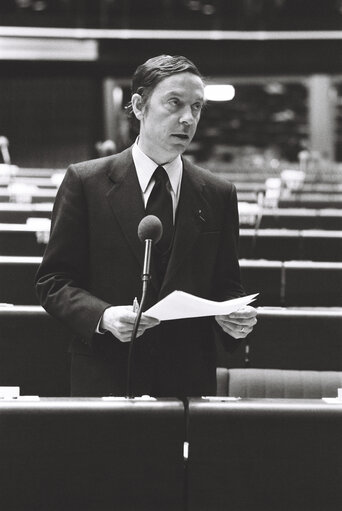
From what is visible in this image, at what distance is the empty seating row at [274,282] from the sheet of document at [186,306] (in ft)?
5.36

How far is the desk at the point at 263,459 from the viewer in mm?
1205

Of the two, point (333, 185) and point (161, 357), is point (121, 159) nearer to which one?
point (161, 357)

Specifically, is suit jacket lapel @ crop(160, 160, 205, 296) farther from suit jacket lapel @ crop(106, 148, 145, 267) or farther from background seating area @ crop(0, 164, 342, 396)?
background seating area @ crop(0, 164, 342, 396)

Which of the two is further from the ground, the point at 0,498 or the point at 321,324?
the point at 321,324

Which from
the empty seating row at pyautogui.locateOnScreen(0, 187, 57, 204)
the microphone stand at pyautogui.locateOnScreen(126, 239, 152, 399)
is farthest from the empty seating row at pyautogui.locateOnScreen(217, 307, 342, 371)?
the empty seating row at pyautogui.locateOnScreen(0, 187, 57, 204)

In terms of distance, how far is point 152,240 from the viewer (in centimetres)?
141

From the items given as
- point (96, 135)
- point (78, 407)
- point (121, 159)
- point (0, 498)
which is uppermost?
point (96, 135)

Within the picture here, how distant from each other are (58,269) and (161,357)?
0.26 m

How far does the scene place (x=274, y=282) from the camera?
3.16 m

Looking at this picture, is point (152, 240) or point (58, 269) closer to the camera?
point (152, 240)

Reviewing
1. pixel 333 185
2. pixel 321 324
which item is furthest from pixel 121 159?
pixel 333 185

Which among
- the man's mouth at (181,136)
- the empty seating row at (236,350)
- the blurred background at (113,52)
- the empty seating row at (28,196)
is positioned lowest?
the empty seating row at (236,350)

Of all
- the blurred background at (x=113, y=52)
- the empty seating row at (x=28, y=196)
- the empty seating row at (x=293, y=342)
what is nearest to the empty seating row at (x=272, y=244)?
the empty seating row at (x=293, y=342)

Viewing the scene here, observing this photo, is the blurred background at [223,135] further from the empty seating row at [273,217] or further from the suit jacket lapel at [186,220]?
the suit jacket lapel at [186,220]
